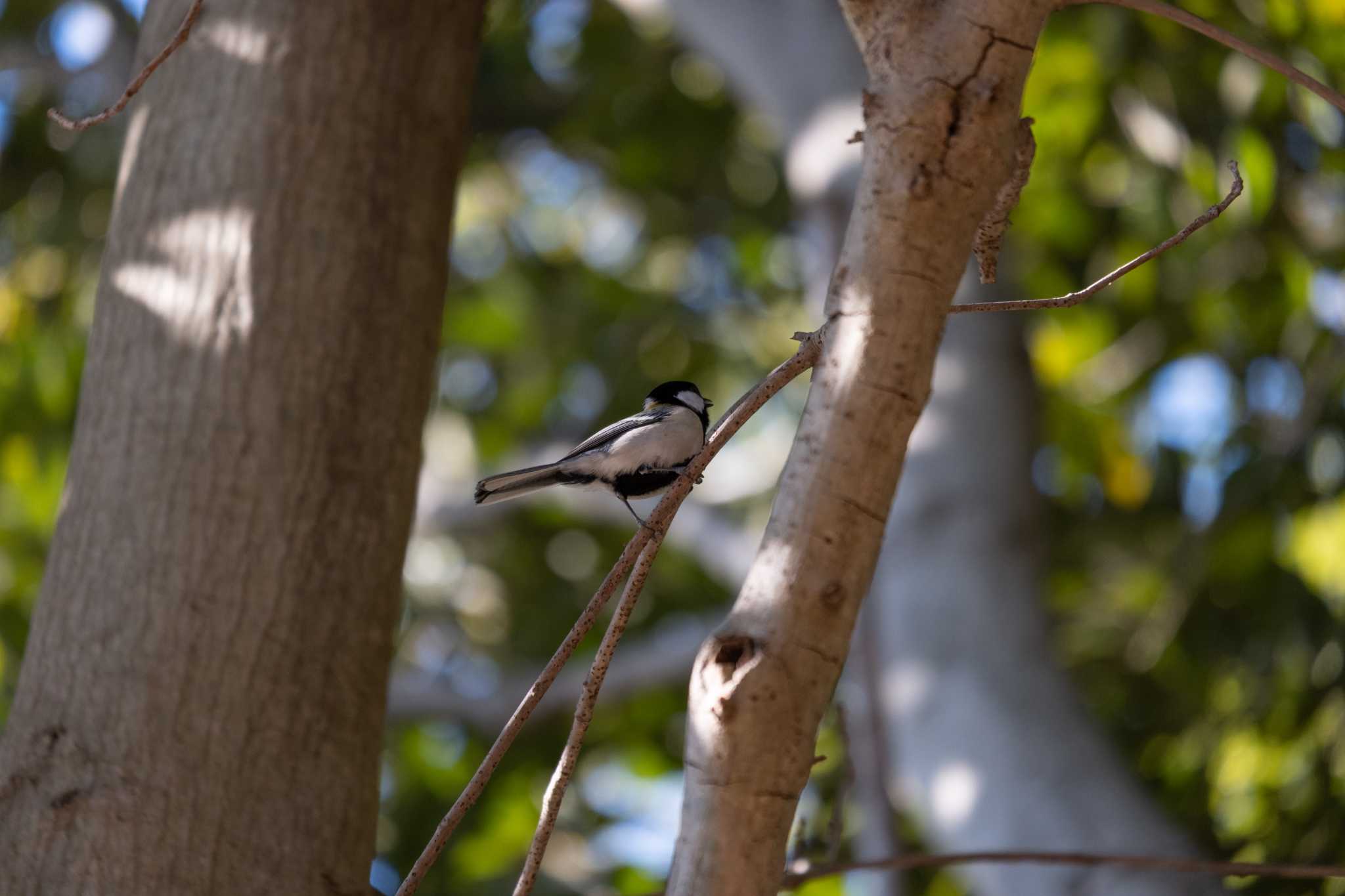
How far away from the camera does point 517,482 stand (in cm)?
226

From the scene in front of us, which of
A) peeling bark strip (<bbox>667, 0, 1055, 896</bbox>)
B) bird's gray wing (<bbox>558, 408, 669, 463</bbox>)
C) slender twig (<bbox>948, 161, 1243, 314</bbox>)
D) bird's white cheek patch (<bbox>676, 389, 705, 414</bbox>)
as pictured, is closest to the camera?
peeling bark strip (<bbox>667, 0, 1055, 896</bbox>)

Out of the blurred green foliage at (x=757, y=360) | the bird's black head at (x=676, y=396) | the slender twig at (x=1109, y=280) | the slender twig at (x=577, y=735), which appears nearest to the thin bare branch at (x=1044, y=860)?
the slender twig at (x=577, y=735)

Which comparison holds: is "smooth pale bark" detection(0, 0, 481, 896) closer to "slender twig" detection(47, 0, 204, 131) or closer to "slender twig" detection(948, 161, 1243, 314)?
"slender twig" detection(47, 0, 204, 131)

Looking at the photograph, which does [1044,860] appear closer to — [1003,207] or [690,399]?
[1003,207]

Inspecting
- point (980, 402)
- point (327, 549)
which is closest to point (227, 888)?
point (327, 549)

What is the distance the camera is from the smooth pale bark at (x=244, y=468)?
2070 mm

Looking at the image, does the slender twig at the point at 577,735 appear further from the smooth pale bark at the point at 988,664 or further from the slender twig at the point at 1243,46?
the smooth pale bark at the point at 988,664

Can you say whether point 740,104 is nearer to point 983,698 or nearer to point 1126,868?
point 983,698

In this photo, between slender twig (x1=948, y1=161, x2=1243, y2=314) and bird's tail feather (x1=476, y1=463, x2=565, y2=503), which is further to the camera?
bird's tail feather (x1=476, y1=463, x2=565, y2=503)

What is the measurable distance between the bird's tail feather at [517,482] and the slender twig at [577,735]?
582 mm

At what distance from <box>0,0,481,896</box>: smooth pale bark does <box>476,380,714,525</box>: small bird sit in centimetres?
40

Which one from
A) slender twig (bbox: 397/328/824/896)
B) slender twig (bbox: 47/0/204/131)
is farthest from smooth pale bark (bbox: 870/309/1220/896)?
slender twig (bbox: 47/0/204/131)

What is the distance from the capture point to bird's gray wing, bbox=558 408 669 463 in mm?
2418

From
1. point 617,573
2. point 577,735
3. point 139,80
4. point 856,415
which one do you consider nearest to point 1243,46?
point 856,415
